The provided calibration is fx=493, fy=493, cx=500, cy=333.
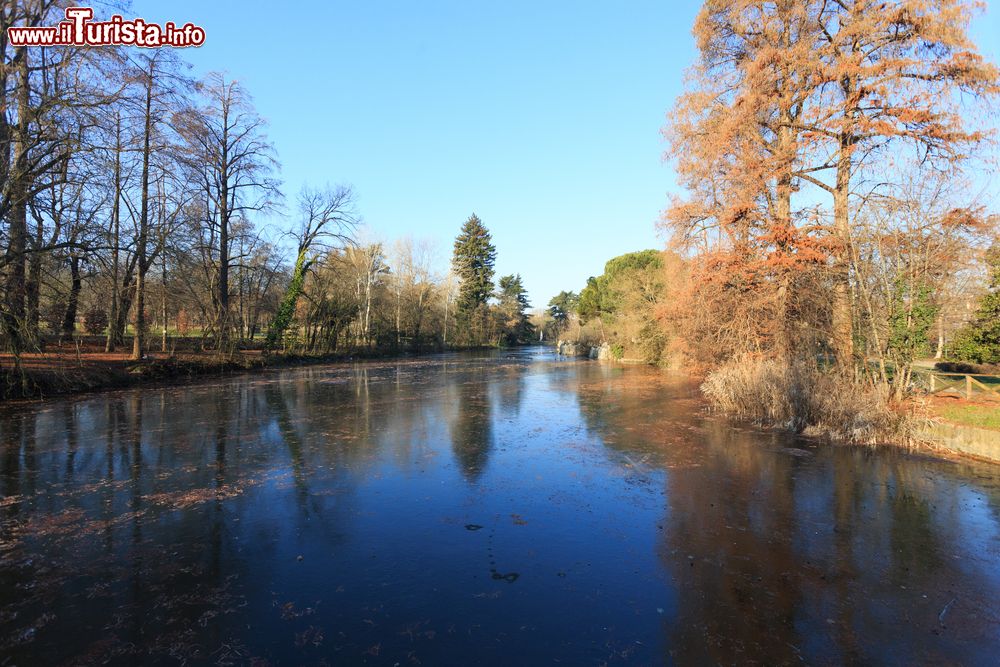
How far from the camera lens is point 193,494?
585cm

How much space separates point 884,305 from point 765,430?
3.48m

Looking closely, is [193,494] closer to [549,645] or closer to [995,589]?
[549,645]

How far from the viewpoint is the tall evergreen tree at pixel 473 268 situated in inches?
2010

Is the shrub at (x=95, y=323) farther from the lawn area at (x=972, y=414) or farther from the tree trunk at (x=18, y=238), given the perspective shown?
the lawn area at (x=972, y=414)

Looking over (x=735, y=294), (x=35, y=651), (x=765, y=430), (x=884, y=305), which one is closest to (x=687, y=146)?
(x=735, y=294)

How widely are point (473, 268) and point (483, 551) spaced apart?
51.8 m

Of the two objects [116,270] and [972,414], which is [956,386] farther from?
[116,270]

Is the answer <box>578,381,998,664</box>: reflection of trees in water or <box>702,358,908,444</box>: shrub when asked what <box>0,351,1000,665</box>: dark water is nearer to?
<box>578,381,998,664</box>: reflection of trees in water

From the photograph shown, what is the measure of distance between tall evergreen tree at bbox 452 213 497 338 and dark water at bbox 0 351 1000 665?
138 ft

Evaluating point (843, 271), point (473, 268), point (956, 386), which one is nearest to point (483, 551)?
point (843, 271)

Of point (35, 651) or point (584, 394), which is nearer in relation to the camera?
point (35, 651)

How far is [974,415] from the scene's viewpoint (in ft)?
28.7

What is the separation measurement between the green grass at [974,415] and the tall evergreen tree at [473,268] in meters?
42.6

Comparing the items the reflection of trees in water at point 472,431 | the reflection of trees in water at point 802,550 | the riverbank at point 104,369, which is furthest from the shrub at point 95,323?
the reflection of trees in water at point 802,550
